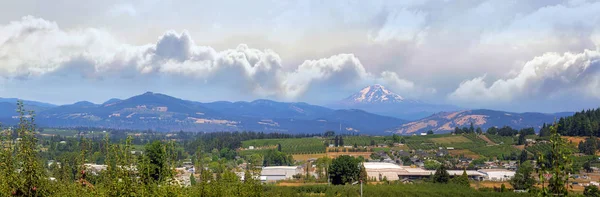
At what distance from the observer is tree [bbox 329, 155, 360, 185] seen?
73.5 m

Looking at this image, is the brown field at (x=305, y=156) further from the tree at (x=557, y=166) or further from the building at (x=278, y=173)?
the tree at (x=557, y=166)

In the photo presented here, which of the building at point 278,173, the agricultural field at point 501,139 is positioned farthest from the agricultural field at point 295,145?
the agricultural field at point 501,139

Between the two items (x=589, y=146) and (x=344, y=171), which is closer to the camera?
(x=344, y=171)

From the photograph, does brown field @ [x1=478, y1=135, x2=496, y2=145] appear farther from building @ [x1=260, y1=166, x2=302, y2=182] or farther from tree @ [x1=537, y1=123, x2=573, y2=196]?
tree @ [x1=537, y1=123, x2=573, y2=196]

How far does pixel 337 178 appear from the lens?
7494 cm

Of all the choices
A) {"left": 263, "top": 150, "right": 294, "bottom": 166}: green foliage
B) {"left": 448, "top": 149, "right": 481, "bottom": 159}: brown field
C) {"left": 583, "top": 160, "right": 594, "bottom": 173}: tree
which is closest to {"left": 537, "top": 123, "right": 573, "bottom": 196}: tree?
{"left": 583, "top": 160, "right": 594, "bottom": 173}: tree

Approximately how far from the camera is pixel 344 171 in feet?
243

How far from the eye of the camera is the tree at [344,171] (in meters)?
73.5

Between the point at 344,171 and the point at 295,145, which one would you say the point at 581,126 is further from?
the point at 344,171

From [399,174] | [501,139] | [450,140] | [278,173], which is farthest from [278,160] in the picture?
[501,139]

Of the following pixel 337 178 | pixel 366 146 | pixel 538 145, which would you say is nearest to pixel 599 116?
pixel 538 145

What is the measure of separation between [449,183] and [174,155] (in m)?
58.6

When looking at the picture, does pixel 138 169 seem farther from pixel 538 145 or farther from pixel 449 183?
pixel 538 145

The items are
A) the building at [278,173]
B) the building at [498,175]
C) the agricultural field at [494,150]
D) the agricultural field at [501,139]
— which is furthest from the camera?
the agricultural field at [501,139]
